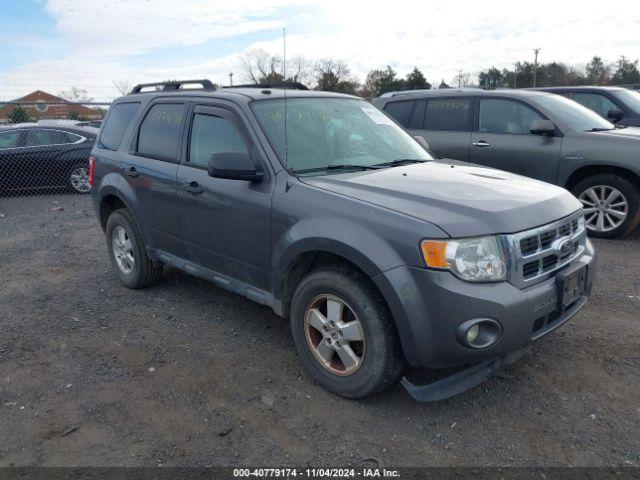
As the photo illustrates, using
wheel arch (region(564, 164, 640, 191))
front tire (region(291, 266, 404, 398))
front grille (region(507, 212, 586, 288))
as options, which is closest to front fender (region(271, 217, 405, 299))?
front tire (region(291, 266, 404, 398))

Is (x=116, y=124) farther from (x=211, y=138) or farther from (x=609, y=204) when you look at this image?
(x=609, y=204)

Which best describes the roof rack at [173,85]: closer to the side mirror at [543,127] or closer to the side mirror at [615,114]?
the side mirror at [543,127]

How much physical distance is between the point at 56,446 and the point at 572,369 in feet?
10.3

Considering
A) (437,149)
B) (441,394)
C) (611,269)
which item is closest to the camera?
(441,394)

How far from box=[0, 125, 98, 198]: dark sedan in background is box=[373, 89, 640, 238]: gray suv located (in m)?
6.78

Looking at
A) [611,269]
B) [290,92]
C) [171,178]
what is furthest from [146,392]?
[611,269]

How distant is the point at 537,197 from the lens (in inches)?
124

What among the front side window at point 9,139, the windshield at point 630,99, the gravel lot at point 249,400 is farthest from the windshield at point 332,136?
the front side window at point 9,139

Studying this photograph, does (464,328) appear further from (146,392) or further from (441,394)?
(146,392)

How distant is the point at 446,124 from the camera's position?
7.57 m

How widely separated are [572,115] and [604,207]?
1282mm

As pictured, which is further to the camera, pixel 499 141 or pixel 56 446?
pixel 499 141

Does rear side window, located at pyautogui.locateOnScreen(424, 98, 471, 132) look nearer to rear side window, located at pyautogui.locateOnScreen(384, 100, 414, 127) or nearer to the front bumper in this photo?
rear side window, located at pyautogui.locateOnScreen(384, 100, 414, 127)

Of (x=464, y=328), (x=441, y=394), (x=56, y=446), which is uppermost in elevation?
(x=464, y=328)
